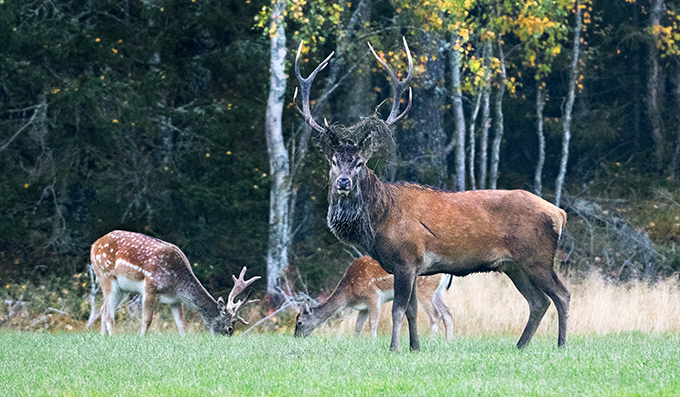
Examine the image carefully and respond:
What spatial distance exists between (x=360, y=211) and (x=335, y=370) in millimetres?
1956

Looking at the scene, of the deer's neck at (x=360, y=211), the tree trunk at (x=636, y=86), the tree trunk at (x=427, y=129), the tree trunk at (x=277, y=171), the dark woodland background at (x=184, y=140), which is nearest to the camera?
the deer's neck at (x=360, y=211)

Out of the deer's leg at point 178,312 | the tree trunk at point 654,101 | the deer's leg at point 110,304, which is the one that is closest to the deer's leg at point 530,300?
the deer's leg at point 178,312

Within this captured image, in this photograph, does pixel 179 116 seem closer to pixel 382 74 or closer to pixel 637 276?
pixel 382 74

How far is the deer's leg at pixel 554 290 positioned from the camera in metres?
9.20

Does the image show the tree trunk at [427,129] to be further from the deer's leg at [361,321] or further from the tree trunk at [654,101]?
the tree trunk at [654,101]

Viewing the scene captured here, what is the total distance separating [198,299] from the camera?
13273 millimetres

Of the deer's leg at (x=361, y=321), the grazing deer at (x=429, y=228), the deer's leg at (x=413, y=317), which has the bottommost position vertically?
the deer's leg at (x=361, y=321)

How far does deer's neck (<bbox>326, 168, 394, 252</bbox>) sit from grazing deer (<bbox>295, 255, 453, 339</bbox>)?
4.36 m

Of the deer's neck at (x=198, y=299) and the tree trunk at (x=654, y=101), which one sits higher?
the tree trunk at (x=654, y=101)

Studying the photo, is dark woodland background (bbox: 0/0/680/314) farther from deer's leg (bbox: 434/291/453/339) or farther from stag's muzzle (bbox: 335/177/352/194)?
stag's muzzle (bbox: 335/177/352/194)

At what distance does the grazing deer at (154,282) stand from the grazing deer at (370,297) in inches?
41.8

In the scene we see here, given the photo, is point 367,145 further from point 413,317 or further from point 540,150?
point 540,150

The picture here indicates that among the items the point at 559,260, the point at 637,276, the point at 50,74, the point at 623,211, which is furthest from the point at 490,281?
the point at 50,74

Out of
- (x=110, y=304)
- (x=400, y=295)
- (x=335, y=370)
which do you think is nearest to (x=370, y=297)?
(x=110, y=304)
